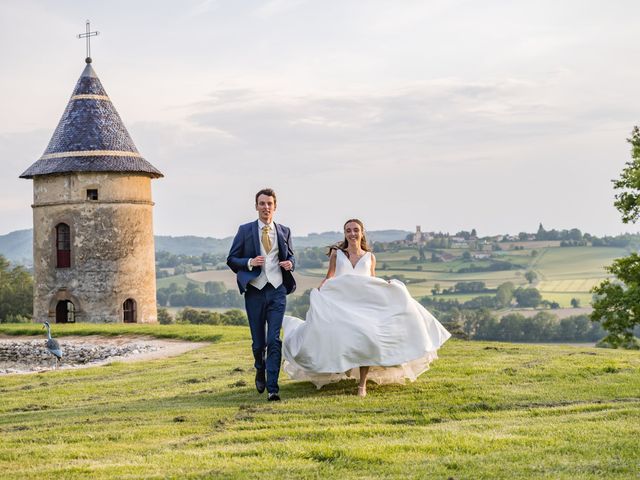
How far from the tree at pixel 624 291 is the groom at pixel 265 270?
1692 cm

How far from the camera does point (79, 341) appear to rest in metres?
26.3

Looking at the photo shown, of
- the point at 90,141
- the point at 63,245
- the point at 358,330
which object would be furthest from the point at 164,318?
the point at 358,330

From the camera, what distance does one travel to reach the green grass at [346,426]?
720 centimetres

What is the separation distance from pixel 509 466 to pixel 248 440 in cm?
262

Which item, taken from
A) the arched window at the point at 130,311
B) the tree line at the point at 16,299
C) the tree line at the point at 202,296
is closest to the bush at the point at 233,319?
the tree line at the point at 16,299

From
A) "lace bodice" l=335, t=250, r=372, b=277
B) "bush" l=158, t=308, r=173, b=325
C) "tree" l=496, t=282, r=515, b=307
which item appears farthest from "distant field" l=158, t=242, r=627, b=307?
"lace bodice" l=335, t=250, r=372, b=277

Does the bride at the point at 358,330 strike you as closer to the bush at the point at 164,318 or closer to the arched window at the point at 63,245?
the arched window at the point at 63,245

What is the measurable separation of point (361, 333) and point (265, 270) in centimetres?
151

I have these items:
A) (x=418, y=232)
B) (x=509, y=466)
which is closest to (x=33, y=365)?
(x=509, y=466)

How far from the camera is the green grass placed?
7.20 meters

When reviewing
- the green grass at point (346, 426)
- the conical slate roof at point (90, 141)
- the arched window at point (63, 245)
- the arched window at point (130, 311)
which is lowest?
the green grass at point (346, 426)

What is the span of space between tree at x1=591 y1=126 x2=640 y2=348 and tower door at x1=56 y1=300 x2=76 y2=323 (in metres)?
20.4

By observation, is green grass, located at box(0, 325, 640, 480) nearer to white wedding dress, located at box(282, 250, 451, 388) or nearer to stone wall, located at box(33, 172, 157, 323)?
white wedding dress, located at box(282, 250, 451, 388)

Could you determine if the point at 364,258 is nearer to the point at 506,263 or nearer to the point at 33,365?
the point at 33,365
